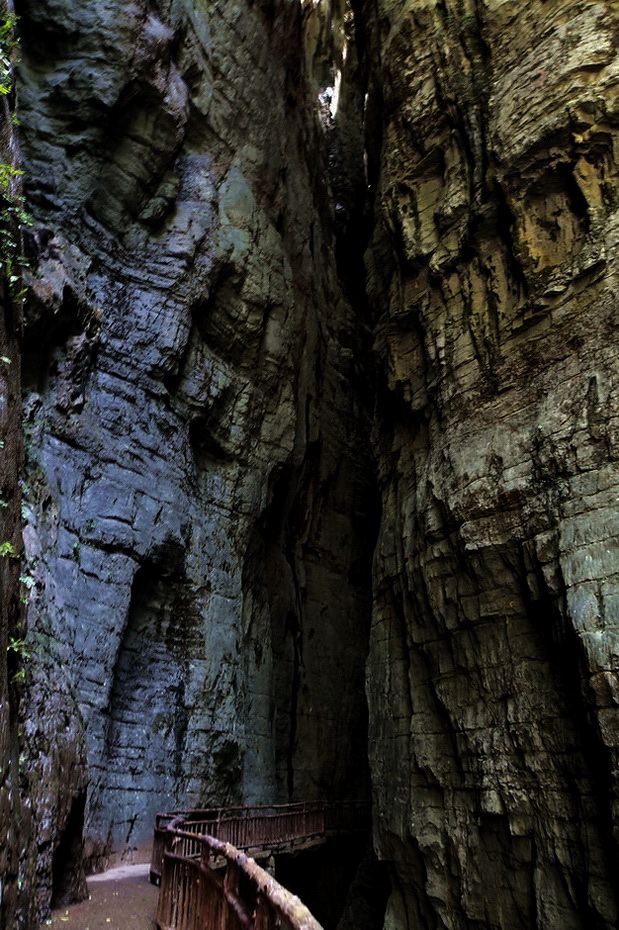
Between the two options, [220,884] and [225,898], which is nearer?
[225,898]

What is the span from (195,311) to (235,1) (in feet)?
35.9

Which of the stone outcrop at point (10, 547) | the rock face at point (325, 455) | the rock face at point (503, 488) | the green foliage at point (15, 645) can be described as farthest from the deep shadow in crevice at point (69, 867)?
the rock face at point (503, 488)

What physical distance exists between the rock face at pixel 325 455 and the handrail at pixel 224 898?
5.43 feet

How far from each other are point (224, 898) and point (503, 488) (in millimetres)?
7533

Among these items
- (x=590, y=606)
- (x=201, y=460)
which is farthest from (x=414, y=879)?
(x=201, y=460)

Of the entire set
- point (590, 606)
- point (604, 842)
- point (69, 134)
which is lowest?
point (604, 842)

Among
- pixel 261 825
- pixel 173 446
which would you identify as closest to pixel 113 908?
pixel 261 825

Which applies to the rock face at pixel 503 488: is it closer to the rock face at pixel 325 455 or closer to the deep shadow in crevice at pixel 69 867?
the rock face at pixel 325 455

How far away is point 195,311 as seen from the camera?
17.0 meters

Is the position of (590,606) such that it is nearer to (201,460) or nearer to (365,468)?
(201,460)

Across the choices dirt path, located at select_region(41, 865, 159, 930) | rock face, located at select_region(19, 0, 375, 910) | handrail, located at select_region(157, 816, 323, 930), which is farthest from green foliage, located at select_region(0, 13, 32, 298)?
dirt path, located at select_region(41, 865, 159, 930)

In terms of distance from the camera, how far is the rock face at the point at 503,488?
337 inches

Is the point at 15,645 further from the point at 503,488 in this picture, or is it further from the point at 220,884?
the point at 503,488

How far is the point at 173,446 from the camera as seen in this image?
15.9m
